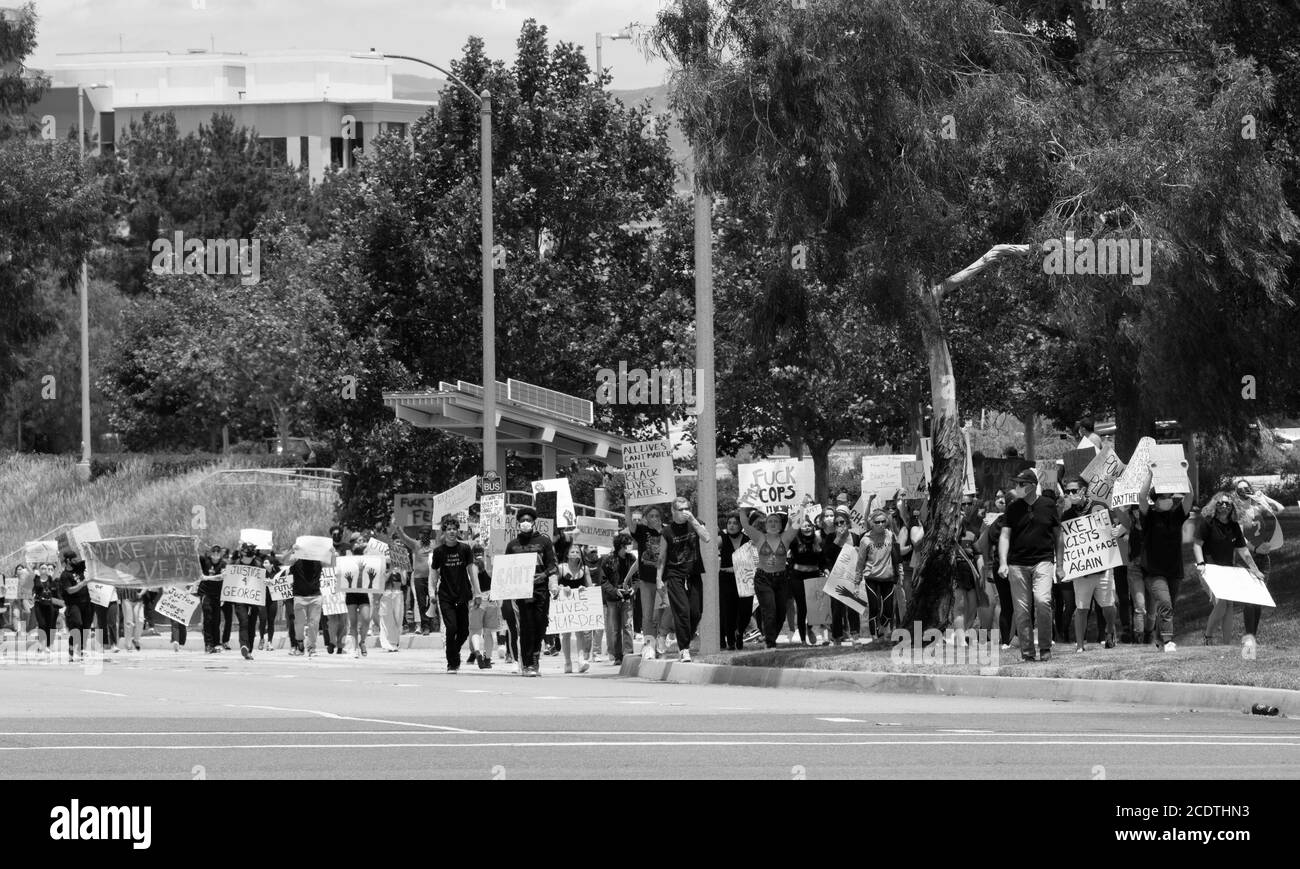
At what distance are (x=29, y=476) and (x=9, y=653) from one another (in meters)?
31.0

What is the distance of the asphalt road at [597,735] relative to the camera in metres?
10.2

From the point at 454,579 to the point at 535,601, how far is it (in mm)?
1177

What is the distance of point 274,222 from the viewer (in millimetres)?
68375

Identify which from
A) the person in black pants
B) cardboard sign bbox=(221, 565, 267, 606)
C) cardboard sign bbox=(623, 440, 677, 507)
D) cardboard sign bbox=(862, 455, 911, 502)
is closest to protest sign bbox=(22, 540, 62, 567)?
cardboard sign bbox=(221, 565, 267, 606)

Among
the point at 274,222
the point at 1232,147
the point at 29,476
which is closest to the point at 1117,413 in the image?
the point at 1232,147

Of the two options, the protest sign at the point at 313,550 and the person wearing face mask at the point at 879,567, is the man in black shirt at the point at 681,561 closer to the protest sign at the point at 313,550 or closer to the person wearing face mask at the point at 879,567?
the person wearing face mask at the point at 879,567

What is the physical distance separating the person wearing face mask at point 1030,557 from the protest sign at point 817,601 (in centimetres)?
504

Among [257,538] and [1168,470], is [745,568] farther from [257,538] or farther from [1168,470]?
[257,538]

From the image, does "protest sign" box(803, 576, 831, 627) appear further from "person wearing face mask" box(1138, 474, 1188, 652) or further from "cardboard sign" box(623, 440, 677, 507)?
"person wearing face mask" box(1138, 474, 1188, 652)

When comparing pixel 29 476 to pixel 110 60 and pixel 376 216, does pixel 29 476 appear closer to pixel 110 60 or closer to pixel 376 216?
pixel 376 216

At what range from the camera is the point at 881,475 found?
2669 cm

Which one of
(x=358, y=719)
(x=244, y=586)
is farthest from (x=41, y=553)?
(x=358, y=719)

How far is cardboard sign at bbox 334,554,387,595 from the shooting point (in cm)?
2703

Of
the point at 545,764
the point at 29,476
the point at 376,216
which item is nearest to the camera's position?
the point at 545,764
